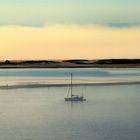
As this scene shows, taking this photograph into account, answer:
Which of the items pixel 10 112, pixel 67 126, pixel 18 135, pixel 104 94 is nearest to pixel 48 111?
pixel 10 112

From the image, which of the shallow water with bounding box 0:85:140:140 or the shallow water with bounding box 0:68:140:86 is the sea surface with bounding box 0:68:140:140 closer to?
the shallow water with bounding box 0:85:140:140

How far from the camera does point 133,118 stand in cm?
3184

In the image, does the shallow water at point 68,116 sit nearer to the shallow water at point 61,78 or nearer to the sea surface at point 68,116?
the sea surface at point 68,116

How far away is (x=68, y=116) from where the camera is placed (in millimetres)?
33312

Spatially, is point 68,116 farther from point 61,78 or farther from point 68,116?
point 61,78

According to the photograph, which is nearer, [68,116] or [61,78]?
[68,116]

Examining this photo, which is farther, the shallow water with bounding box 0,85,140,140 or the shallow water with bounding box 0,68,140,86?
the shallow water with bounding box 0,68,140,86

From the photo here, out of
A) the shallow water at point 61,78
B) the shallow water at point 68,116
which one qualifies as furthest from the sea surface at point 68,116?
the shallow water at point 61,78

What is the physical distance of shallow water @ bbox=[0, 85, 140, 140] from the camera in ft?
85.6

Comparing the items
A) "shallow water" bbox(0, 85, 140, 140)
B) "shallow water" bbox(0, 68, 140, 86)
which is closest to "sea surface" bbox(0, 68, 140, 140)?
"shallow water" bbox(0, 85, 140, 140)

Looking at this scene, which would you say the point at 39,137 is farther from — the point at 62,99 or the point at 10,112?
the point at 62,99

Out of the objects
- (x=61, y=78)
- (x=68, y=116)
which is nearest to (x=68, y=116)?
(x=68, y=116)

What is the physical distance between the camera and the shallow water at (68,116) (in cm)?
2609

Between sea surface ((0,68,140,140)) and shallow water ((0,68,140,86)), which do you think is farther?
shallow water ((0,68,140,86))
